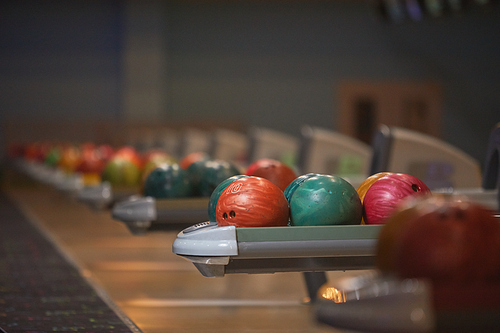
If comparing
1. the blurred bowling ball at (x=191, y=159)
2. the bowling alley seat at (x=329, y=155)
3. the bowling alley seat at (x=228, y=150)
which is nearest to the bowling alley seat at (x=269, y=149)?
the bowling alley seat at (x=228, y=150)

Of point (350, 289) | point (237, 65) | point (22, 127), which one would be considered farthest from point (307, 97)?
point (350, 289)

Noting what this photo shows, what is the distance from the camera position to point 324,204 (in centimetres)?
175

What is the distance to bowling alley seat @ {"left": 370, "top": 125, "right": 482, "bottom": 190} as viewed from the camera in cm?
314

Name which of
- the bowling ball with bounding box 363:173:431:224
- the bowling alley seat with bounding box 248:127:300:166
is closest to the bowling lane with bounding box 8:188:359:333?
the bowling ball with bounding box 363:173:431:224

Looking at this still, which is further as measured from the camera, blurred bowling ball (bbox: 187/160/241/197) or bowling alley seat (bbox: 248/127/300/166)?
bowling alley seat (bbox: 248/127/300/166)

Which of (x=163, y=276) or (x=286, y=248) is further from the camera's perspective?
Result: (x=163, y=276)

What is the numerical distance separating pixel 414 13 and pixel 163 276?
715cm

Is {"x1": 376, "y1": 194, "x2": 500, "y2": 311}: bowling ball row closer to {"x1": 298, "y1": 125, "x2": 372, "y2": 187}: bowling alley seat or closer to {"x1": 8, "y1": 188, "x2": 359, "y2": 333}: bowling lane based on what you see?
{"x1": 8, "y1": 188, "x2": 359, "y2": 333}: bowling lane

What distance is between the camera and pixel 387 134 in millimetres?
3059

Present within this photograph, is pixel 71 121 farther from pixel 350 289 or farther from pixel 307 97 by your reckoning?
pixel 350 289

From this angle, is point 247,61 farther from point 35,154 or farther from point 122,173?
point 122,173

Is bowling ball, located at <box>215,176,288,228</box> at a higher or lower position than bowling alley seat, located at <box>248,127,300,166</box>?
higher

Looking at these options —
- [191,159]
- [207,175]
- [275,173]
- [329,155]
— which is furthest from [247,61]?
[275,173]

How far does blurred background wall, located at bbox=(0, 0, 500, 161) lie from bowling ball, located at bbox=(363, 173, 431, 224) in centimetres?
1012
